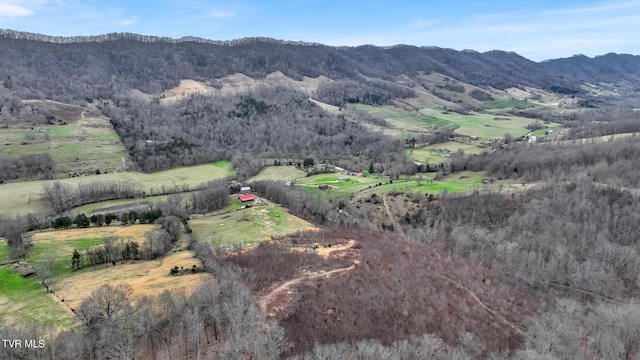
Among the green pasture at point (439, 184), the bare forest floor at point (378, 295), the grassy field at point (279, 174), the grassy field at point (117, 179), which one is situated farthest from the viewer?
the grassy field at point (279, 174)

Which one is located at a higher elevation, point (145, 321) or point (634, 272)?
point (145, 321)

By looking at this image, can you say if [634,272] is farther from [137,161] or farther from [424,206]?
[137,161]

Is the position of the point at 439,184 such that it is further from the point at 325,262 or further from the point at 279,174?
the point at 325,262

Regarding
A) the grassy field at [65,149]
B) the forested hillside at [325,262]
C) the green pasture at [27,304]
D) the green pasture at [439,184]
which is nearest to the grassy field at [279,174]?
the forested hillside at [325,262]

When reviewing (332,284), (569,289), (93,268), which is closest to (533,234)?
(569,289)

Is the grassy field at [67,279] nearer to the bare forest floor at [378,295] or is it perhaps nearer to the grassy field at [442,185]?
the bare forest floor at [378,295]

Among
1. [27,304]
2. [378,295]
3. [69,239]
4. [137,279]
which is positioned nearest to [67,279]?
[27,304]

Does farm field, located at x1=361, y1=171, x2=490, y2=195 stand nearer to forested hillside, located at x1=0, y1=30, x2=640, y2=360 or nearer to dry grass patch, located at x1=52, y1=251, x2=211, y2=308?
forested hillside, located at x1=0, y1=30, x2=640, y2=360
